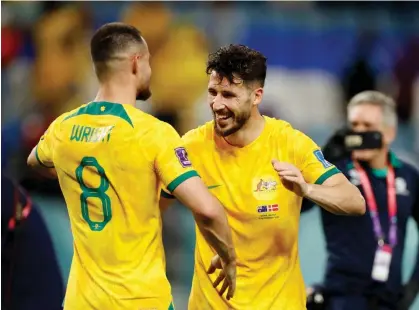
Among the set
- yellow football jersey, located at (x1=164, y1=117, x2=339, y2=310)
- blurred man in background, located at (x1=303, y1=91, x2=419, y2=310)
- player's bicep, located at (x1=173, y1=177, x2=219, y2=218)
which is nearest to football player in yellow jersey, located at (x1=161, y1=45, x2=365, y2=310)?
yellow football jersey, located at (x1=164, y1=117, x2=339, y2=310)

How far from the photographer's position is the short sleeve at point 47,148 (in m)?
4.29

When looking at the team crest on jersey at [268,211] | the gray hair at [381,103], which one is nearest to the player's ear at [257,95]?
the team crest on jersey at [268,211]

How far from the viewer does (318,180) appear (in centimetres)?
446

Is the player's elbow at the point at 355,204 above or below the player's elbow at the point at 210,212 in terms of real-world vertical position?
below

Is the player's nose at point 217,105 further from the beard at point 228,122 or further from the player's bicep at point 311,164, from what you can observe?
the player's bicep at point 311,164

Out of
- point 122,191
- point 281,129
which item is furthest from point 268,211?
point 122,191

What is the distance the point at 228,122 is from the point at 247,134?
0.18 m

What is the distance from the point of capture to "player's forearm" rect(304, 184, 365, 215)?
4305 mm

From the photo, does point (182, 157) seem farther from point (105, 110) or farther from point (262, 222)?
point (262, 222)

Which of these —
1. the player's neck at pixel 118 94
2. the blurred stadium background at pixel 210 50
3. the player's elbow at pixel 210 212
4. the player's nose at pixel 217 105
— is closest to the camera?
the player's elbow at pixel 210 212

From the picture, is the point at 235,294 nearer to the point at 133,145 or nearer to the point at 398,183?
the point at 133,145

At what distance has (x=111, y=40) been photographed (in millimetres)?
4242

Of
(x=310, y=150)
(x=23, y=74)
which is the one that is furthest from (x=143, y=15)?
(x=310, y=150)

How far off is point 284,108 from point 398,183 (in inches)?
192
